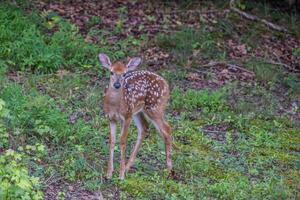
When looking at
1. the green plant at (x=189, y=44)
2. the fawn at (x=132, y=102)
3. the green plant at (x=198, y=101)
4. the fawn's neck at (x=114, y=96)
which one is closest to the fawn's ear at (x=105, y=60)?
the fawn at (x=132, y=102)

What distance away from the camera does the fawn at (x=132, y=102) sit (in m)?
8.14

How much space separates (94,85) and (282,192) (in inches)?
165

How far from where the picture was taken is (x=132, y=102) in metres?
8.33

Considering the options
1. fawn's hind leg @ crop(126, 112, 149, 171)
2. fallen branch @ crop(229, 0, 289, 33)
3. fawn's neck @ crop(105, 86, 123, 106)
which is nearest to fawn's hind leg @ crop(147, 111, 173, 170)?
fawn's hind leg @ crop(126, 112, 149, 171)

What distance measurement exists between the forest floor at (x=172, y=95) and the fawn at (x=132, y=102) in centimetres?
27

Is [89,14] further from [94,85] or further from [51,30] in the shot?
[94,85]

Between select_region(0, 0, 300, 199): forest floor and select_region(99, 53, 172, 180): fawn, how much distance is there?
27cm

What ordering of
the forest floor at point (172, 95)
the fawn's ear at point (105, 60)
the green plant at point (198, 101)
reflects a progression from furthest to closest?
1. the green plant at point (198, 101)
2. the fawn's ear at point (105, 60)
3. the forest floor at point (172, 95)

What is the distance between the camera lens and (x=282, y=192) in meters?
7.86

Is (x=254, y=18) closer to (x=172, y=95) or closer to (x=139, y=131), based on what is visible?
(x=172, y=95)

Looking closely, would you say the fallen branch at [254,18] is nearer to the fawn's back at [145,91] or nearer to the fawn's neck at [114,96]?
the fawn's back at [145,91]

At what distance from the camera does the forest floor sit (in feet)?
26.5

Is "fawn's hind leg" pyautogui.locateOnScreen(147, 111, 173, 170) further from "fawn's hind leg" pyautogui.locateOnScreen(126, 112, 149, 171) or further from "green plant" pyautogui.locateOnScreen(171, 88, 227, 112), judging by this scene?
"green plant" pyautogui.locateOnScreen(171, 88, 227, 112)

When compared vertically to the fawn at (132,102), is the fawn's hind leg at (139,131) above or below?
below
